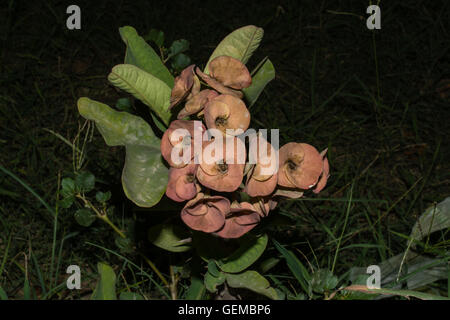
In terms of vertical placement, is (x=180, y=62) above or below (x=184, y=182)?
above

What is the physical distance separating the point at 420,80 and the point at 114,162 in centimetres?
104

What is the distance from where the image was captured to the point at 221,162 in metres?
0.75

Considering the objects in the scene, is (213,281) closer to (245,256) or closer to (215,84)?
(245,256)

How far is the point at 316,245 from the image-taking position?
134 cm

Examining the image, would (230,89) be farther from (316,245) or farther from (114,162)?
(114,162)

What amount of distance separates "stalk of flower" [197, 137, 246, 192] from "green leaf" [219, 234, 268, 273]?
0.73ft

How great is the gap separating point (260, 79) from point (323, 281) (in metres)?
0.41

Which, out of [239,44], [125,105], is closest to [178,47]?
[125,105]

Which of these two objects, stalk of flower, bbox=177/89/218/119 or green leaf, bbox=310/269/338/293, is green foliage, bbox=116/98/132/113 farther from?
green leaf, bbox=310/269/338/293

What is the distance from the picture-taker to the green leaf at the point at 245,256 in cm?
92

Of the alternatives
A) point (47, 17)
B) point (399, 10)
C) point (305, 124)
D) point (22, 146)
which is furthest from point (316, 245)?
point (47, 17)

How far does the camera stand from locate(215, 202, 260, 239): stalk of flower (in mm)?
795

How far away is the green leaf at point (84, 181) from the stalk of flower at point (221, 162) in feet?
1.45

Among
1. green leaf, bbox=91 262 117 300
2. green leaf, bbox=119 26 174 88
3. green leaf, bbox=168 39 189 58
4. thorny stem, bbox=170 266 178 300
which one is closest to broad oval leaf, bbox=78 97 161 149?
green leaf, bbox=119 26 174 88
